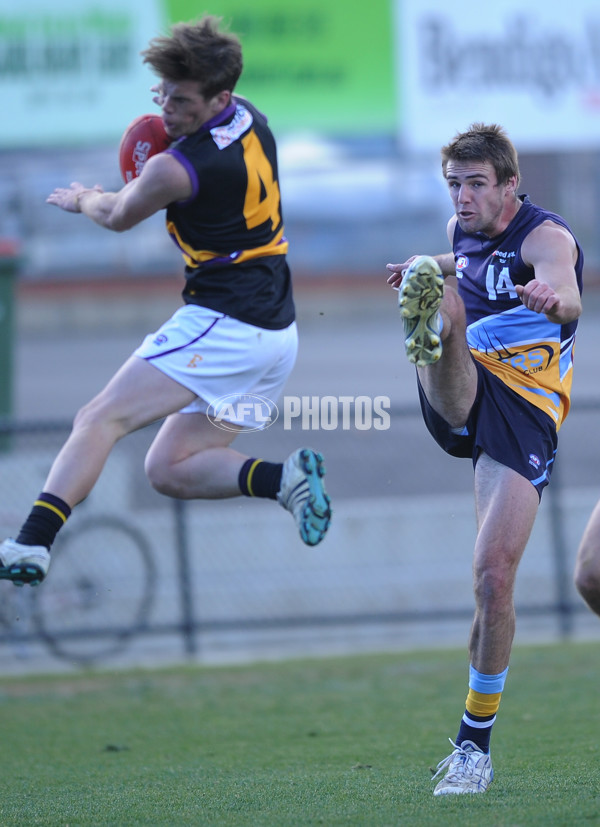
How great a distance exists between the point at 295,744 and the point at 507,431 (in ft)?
7.35

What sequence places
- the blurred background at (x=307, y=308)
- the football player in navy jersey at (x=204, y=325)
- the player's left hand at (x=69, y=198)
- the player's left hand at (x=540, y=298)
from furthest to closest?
the blurred background at (x=307, y=308), the player's left hand at (x=69, y=198), the football player in navy jersey at (x=204, y=325), the player's left hand at (x=540, y=298)

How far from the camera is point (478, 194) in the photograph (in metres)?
4.44

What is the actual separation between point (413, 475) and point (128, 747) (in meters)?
5.34

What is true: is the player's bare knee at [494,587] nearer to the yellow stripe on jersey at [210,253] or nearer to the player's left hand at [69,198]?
the yellow stripe on jersey at [210,253]

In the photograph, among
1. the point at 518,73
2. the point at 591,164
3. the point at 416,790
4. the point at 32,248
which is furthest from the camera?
the point at 591,164

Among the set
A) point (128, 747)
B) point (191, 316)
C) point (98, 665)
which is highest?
point (191, 316)

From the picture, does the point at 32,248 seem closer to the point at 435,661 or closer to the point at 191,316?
the point at 435,661

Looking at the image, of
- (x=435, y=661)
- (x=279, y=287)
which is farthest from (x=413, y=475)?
(x=279, y=287)

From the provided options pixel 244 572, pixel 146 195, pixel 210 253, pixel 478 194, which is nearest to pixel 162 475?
pixel 210 253

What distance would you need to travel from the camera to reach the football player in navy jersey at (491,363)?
13.7ft

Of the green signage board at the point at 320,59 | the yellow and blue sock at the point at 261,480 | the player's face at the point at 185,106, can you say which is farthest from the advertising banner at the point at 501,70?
the yellow and blue sock at the point at 261,480

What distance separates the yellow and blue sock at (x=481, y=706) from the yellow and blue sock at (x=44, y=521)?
1.67m

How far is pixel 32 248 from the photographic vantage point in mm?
17203

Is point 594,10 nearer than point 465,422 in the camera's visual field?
No
